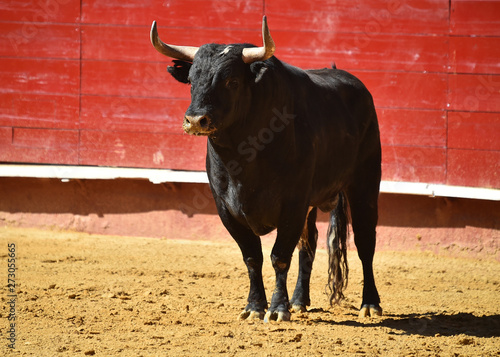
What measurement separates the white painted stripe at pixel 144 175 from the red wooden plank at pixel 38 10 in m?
1.48

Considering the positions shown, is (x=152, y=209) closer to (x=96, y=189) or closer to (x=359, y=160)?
(x=96, y=189)

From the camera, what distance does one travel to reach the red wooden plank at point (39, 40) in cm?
809

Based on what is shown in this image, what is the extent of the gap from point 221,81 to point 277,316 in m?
1.39

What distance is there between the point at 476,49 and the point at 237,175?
3.67 metres

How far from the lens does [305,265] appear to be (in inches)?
215

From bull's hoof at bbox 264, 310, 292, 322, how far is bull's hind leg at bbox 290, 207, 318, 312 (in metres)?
0.56

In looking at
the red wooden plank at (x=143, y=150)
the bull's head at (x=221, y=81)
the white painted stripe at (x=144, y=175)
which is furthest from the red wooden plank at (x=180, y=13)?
the bull's head at (x=221, y=81)

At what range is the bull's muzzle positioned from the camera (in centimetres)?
417

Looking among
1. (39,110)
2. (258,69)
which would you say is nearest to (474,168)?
(258,69)

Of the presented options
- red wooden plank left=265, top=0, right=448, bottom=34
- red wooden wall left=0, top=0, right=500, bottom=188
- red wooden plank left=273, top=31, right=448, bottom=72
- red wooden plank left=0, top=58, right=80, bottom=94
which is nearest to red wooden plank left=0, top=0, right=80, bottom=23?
red wooden wall left=0, top=0, right=500, bottom=188

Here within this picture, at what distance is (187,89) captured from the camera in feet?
26.0

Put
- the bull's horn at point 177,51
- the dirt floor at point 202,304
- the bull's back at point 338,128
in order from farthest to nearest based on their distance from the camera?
the bull's back at point 338,128, the bull's horn at point 177,51, the dirt floor at point 202,304

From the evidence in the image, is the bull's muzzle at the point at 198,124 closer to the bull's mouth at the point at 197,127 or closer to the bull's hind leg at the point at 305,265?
the bull's mouth at the point at 197,127

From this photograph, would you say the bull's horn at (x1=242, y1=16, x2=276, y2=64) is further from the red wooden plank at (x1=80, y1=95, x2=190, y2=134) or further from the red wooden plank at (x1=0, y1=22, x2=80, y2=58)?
the red wooden plank at (x1=0, y1=22, x2=80, y2=58)
